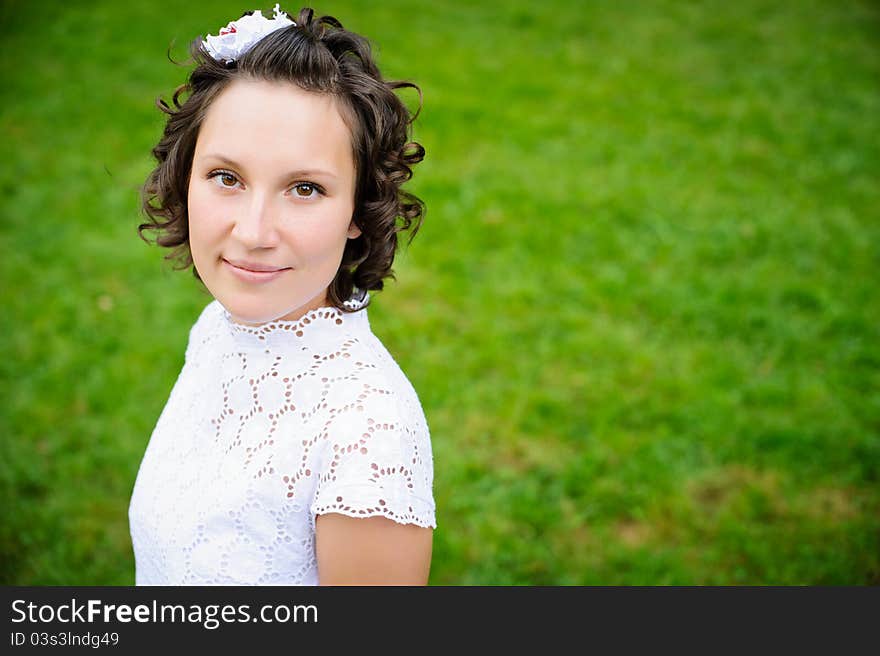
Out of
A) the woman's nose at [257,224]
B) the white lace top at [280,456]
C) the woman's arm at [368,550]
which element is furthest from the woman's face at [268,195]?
the woman's arm at [368,550]

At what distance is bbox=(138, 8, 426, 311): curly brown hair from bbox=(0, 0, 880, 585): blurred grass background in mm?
684

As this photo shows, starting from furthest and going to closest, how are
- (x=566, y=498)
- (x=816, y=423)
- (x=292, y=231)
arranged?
1. (x=816, y=423)
2. (x=566, y=498)
3. (x=292, y=231)

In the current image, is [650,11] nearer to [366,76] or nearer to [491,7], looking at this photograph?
[491,7]

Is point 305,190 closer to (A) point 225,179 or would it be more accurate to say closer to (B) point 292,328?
(A) point 225,179

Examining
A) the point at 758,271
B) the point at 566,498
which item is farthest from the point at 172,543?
the point at 758,271

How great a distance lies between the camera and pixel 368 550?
1.48 m

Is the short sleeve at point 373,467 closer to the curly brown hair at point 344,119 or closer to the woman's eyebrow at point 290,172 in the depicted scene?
the curly brown hair at point 344,119

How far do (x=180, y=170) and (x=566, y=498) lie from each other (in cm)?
233

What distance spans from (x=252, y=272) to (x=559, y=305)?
3150 mm

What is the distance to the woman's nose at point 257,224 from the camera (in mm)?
1447

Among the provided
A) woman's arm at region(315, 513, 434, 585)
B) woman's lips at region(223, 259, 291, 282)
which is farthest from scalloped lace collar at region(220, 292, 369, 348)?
woman's arm at region(315, 513, 434, 585)

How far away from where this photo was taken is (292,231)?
1.48 metres

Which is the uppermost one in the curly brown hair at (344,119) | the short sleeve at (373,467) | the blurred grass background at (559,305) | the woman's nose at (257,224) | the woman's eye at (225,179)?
the blurred grass background at (559,305)

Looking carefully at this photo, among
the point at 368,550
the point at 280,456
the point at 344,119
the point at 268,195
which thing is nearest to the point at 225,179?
A: the point at 268,195
